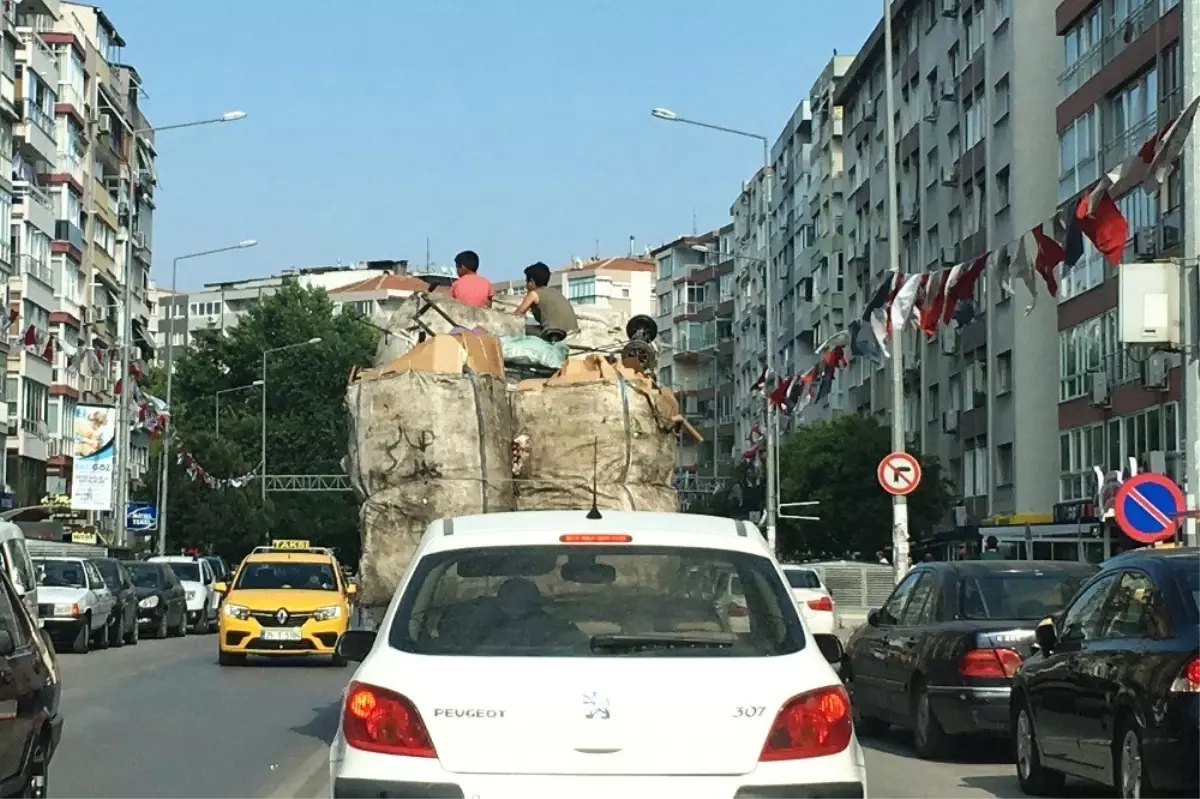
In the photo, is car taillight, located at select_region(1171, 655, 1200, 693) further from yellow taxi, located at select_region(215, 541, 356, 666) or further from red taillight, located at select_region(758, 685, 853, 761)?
yellow taxi, located at select_region(215, 541, 356, 666)

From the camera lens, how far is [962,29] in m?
64.1

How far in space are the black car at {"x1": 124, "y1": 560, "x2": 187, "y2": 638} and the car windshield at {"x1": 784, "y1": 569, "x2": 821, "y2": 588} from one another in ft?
43.6

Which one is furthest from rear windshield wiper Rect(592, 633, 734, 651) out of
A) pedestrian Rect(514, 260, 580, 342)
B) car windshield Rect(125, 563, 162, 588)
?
car windshield Rect(125, 563, 162, 588)

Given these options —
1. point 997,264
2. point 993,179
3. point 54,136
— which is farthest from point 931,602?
point 54,136

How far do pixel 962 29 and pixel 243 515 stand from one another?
133ft

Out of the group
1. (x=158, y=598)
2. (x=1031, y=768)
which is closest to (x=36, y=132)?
(x=158, y=598)

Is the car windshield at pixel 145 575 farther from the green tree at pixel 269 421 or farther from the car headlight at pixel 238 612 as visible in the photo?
the green tree at pixel 269 421

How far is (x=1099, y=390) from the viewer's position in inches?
1818

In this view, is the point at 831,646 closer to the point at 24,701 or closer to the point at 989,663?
the point at 24,701

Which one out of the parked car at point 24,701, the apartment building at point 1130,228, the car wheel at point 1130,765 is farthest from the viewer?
the apartment building at point 1130,228

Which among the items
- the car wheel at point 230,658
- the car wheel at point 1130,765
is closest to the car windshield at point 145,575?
the car wheel at point 230,658

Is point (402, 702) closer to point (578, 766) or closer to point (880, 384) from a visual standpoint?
point (578, 766)

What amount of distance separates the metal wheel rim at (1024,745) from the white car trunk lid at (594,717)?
6.71 metres

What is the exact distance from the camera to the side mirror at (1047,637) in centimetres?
1280
